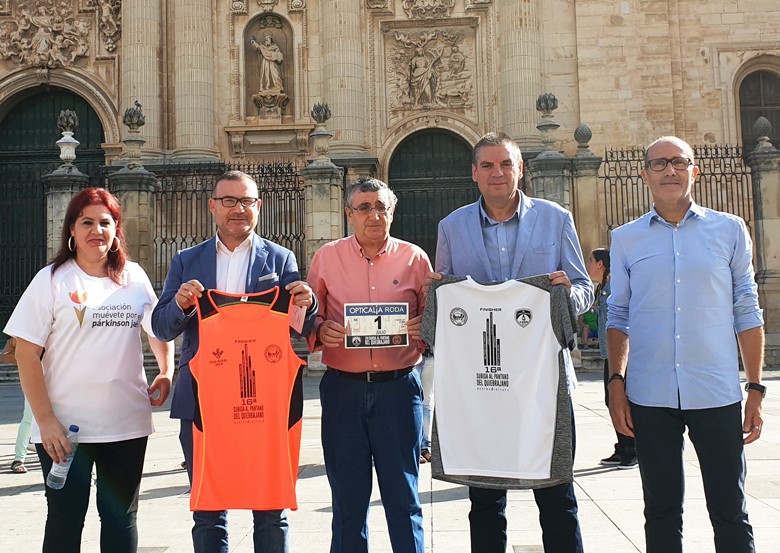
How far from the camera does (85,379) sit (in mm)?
3963

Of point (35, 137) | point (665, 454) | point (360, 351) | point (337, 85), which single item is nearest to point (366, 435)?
point (360, 351)

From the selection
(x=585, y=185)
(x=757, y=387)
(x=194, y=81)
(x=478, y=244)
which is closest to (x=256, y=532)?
(x=478, y=244)

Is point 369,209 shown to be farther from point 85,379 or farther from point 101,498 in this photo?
point 101,498

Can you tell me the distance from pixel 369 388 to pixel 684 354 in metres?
1.53

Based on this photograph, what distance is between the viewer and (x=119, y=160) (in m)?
20.2

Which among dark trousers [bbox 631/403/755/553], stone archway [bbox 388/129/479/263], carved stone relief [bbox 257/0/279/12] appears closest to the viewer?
dark trousers [bbox 631/403/755/553]

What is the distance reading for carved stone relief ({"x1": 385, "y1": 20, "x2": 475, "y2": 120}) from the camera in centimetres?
2144

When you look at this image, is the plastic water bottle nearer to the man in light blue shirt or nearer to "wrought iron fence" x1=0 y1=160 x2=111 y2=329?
the man in light blue shirt

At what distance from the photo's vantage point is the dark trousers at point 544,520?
385cm

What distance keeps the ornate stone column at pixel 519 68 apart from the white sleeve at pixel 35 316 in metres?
17.3

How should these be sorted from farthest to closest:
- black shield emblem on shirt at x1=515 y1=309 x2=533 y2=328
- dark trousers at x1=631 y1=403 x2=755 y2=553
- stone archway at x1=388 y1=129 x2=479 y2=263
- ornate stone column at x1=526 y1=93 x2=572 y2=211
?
stone archway at x1=388 y1=129 x2=479 y2=263 < ornate stone column at x1=526 y1=93 x2=572 y2=211 < black shield emblem on shirt at x1=515 y1=309 x2=533 y2=328 < dark trousers at x1=631 y1=403 x2=755 y2=553

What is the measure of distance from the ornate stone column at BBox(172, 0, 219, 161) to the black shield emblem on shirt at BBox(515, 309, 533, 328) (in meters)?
17.6

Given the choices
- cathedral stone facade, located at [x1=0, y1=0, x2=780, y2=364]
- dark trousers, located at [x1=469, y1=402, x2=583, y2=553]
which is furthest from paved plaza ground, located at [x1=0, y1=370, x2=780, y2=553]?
cathedral stone facade, located at [x1=0, y1=0, x2=780, y2=364]

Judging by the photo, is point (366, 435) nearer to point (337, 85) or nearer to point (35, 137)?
point (337, 85)
